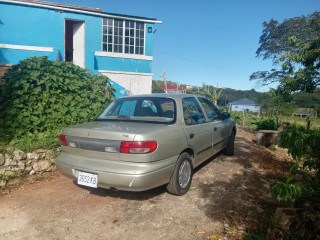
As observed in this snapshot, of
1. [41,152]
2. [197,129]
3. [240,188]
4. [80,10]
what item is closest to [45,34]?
[80,10]

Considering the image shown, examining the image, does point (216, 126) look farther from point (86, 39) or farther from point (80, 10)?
point (80, 10)

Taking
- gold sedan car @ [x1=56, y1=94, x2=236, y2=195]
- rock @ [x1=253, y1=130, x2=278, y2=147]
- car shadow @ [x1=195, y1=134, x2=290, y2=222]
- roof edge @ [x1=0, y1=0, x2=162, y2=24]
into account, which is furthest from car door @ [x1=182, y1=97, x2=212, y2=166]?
roof edge @ [x1=0, y1=0, x2=162, y2=24]

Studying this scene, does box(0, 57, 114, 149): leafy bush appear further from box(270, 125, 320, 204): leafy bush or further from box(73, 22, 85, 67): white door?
box(73, 22, 85, 67): white door

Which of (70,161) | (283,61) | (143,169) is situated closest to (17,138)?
(70,161)

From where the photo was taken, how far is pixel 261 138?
8.95m

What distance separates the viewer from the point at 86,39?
11.7 m

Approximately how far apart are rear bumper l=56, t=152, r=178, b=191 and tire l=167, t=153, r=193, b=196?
142mm

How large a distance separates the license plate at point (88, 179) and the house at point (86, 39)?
8.11 meters

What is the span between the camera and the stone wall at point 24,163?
4.82 metres

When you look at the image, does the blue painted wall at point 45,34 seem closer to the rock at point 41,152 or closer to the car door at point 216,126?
the rock at point 41,152

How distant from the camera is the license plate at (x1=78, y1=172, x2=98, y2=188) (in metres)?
3.54

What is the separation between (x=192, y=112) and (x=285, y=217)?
2.18 m

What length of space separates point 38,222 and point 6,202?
1029mm

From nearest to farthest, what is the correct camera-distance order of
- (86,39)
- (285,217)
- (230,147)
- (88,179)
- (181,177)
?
(285,217), (88,179), (181,177), (230,147), (86,39)
